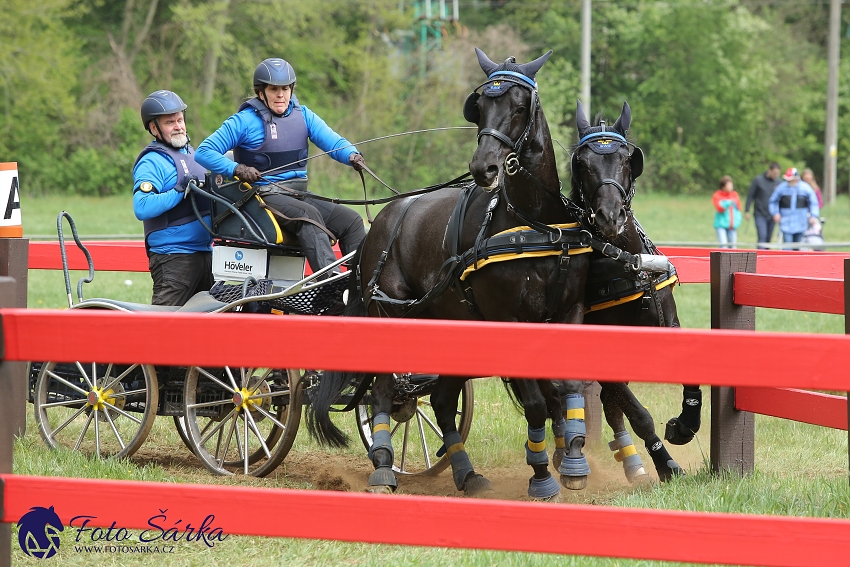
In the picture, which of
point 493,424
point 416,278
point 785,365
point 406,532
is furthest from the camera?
point 493,424

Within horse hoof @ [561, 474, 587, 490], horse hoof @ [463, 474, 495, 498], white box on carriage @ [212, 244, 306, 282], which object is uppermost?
white box on carriage @ [212, 244, 306, 282]

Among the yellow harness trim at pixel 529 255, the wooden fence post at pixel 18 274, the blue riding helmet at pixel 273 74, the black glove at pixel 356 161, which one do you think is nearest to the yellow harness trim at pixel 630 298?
the yellow harness trim at pixel 529 255

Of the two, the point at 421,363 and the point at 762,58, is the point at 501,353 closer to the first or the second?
the point at 421,363

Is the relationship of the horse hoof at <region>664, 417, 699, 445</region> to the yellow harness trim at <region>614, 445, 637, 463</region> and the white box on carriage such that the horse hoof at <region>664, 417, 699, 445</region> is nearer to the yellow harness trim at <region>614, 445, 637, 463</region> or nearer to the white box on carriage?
the yellow harness trim at <region>614, 445, 637, 463</region>

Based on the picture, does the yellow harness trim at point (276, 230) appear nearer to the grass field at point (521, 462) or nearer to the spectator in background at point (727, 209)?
the grass field at point (521, 462)

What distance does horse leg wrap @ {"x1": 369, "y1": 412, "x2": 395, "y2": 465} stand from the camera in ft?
18.3

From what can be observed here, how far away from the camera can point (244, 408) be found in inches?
226

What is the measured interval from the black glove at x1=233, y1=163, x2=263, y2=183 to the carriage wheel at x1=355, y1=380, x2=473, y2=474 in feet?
5.29

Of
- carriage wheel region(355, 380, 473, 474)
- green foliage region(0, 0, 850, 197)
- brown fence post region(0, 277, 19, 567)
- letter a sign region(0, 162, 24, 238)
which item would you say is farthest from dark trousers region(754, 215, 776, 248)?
brown fence post region(0, 277, 19, 567)

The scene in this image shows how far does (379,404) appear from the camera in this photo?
5.82 meters

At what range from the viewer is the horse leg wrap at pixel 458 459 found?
5711 mm

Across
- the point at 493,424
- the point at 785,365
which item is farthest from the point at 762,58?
the point at 785,365

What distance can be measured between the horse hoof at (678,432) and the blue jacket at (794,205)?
1251 cm

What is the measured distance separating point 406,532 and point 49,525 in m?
1.06
